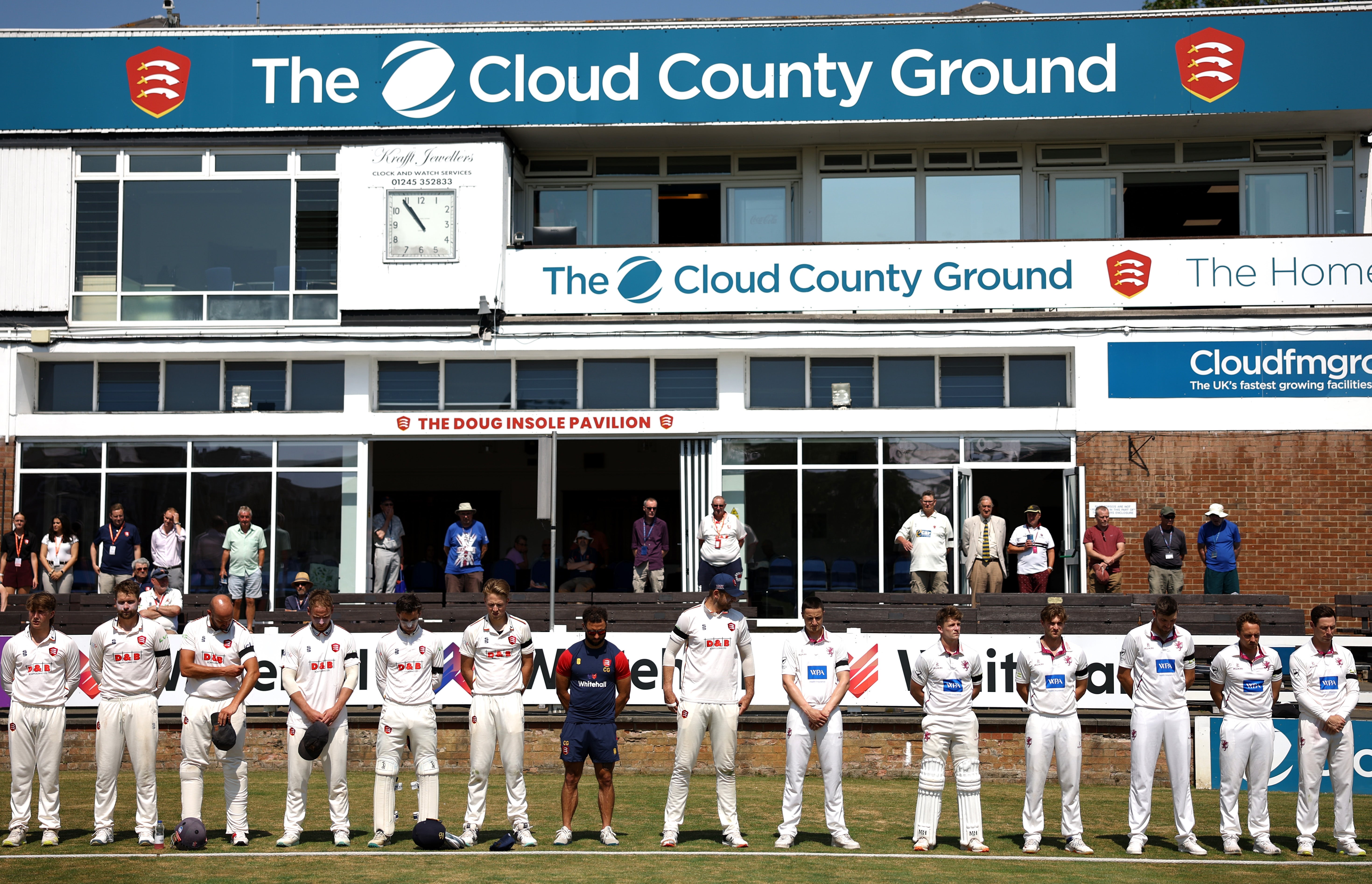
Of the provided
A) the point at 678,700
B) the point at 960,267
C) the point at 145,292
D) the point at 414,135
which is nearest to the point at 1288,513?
the point at 960,267

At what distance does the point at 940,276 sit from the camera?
21578 millimetres

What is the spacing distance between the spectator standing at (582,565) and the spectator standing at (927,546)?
179 inches

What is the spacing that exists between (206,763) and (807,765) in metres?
4.99

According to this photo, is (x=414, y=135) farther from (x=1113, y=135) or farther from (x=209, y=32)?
(x=1113, y=135)

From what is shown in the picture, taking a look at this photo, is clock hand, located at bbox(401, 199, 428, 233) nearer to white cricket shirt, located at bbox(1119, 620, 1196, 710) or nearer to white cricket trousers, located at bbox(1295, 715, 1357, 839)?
white cricket shirt, located at bbox(1119, 620, 1196, 710)

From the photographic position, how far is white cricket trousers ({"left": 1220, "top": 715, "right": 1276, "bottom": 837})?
12.0 m

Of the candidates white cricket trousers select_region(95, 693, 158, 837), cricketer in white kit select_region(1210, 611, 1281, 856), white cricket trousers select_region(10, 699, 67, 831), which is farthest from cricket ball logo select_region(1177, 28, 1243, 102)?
white cricket trousers select_region(10, 699, 67, 831)

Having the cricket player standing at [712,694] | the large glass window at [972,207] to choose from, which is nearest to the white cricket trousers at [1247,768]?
the cricket player standing at [712,694]

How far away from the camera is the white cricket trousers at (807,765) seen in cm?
1173

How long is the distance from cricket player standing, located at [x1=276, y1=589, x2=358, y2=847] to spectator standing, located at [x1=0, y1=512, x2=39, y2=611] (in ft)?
31.6

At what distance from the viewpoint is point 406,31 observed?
72.3ft

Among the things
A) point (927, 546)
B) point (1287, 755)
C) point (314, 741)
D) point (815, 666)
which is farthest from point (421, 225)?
point (1287, 755)

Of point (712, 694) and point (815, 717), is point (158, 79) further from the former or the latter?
point (815, 717)

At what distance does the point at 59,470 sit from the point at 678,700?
1347 cm
